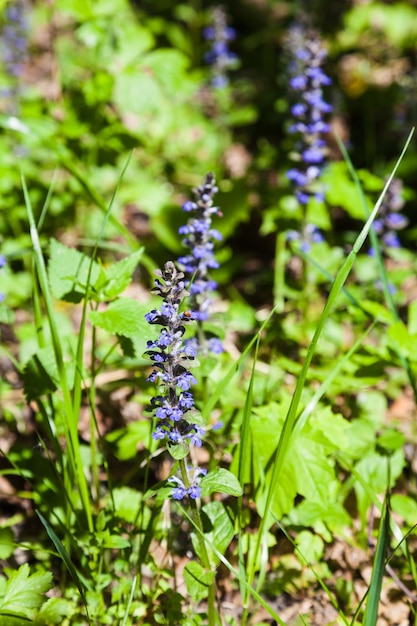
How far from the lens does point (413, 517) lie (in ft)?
9.93

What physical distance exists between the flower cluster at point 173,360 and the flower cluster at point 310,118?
6.98 feet

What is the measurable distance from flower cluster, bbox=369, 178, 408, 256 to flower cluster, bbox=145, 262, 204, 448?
2.35 metres

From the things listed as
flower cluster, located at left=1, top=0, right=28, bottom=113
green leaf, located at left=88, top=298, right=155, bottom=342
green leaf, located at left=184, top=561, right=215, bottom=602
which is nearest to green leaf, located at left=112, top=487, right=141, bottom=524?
green leaf, located at left=184, top=561, right=215, bottom=602

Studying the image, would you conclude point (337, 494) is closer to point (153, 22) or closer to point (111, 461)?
point (111, 461)

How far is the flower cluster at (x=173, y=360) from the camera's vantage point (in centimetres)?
207

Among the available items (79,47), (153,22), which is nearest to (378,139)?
(153,22)

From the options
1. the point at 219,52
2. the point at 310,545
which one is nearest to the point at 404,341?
the point at 310,545

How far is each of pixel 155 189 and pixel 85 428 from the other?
240 cm

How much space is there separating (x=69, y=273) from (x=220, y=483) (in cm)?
130

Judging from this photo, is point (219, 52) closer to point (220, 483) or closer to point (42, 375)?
point (42, 375)

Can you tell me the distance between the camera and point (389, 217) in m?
4.20

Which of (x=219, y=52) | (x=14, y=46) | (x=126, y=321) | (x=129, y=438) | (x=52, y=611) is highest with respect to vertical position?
(x=219, y=52)

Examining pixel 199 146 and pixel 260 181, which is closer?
pixel 260 181

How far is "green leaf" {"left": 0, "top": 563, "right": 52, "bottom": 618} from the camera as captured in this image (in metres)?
2.43
